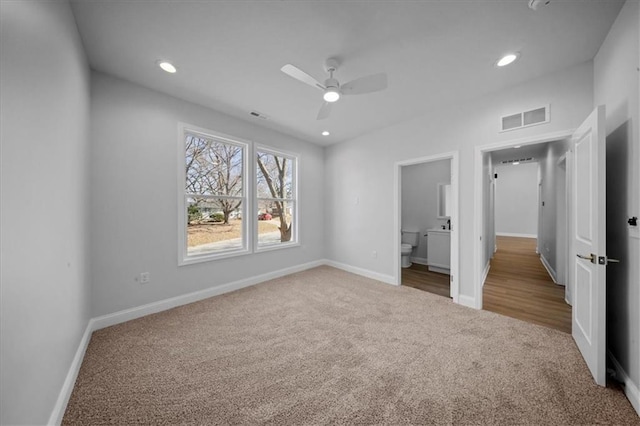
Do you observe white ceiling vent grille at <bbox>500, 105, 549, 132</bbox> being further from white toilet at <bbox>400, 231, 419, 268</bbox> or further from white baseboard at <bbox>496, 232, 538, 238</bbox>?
white baseboard at <bbox>496, 232, 538, 238</bbox>

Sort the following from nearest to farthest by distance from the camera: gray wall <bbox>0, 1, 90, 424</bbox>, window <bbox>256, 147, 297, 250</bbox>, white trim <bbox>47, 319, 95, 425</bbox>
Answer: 1. gray wall <bbox>0, 1, 90, 424</bbox>
2. white trim <bbox>47, 319, 95, 425</bbox>
3. window <bbox>256, 147, 297, 250</bbox>

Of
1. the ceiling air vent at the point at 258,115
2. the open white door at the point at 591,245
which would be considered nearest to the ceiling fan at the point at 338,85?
the ceiling air vent at the point at 258,115

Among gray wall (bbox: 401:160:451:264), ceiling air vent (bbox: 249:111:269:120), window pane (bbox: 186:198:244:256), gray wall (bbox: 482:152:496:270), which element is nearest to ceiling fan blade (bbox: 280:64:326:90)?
ceiling air vent (bbox: 249:111:269:120)

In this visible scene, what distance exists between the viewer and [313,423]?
137 centimetres

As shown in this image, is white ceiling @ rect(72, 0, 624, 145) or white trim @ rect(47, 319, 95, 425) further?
white ceiling @ rect(72, 0, 624, 145)

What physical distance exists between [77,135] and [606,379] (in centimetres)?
466

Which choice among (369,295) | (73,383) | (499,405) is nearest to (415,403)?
(499,405)

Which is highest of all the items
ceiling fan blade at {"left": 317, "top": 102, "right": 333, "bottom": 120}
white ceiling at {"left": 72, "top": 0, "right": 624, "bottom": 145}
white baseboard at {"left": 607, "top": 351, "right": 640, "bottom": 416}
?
white ceiling at {"left": 72, "top": 0, "right": 624, "bottom": 145}

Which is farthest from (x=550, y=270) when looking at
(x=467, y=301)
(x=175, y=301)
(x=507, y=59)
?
(x=175, y=301)

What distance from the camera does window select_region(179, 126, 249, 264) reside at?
321 centimetres

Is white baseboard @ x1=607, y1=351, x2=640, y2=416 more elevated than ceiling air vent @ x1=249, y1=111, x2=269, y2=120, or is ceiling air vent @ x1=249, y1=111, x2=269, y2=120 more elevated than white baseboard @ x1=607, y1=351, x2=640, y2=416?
ceiling air vent @ x1=249, y1=111, x2=269, y2=120

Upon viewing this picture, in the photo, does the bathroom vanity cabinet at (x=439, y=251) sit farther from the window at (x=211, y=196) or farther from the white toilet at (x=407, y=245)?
the window at (x=211, y=196)

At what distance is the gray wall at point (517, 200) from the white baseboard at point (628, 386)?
922 centimetres

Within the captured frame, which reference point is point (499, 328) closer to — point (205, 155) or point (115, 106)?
point (205, 155)
